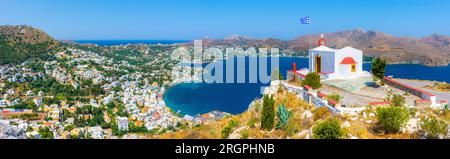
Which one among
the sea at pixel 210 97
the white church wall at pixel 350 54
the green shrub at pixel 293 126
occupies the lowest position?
the sea at pixel 210 97

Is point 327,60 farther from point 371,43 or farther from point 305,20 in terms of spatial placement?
point 371,43

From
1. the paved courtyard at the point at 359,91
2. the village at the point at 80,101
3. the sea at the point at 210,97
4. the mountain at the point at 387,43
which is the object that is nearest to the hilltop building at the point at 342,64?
the paved courtyard at the point at 359,91

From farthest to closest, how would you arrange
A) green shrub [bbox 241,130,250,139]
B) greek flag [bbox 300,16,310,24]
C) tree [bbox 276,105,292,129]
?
greek flag [bbox 300,16,310,24], tree [bbox 276,105,292,129], green shrub [bbox 241,130,250,139]

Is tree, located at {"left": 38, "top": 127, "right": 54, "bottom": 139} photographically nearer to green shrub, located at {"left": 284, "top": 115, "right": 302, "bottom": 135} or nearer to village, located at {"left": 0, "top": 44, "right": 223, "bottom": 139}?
village, located at {"left": 0, "top": 44, "right": 223, "bottom": 139}

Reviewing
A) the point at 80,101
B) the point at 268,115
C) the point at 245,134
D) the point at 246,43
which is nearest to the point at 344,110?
the point at 268,115

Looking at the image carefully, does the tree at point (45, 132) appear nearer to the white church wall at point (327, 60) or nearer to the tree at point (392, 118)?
the white church wall at point (327, 60)

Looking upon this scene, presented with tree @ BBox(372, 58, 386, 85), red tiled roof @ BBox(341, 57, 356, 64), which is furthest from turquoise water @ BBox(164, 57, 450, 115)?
tree @ BBox(372, 58, 386, 85)
